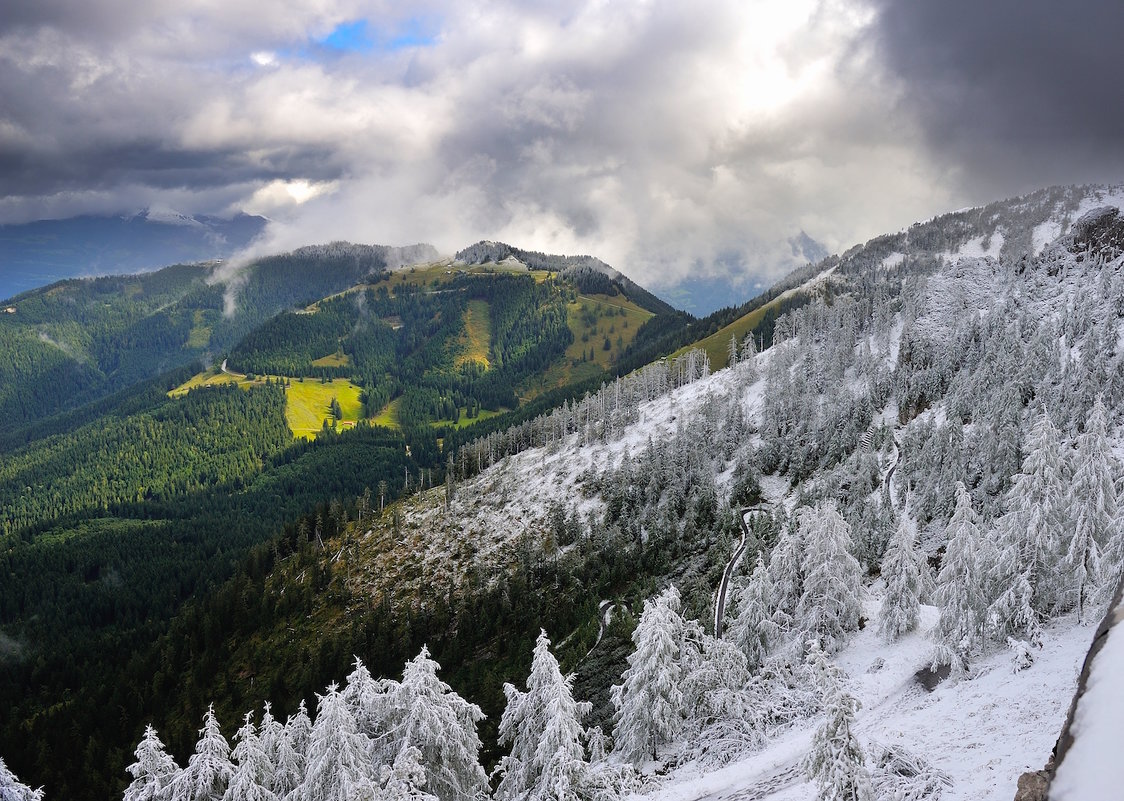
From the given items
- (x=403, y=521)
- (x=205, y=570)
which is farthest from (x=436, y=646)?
(x=205, y=570)

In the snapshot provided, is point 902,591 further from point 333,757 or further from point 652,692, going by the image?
point 333,757

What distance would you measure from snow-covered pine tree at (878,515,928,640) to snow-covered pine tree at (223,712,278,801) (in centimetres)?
4518

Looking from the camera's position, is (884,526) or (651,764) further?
(884,526)

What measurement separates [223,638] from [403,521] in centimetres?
4626

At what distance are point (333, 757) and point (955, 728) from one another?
31.4 meters

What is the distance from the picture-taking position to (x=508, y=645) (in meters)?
102

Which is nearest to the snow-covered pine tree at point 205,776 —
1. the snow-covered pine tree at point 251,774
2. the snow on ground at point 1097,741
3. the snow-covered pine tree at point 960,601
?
the snow-covered pine tree at point 251,774

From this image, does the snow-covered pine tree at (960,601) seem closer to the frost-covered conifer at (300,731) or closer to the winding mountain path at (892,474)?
the frost-covered conifer at (300,731)

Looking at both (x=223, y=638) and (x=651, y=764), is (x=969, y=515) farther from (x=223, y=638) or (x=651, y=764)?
(x=223, y=638)

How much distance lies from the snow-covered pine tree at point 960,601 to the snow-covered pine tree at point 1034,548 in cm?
112

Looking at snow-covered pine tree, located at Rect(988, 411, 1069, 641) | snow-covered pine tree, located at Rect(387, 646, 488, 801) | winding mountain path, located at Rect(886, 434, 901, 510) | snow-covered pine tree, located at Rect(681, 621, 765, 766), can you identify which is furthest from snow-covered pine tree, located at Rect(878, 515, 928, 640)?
snow-covered pine tree, located at Rect(387, 646, 488, 801)

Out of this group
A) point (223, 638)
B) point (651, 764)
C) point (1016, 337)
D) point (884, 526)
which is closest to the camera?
point (651, 764)

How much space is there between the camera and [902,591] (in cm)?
4847

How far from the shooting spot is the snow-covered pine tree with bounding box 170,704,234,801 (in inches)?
1181
